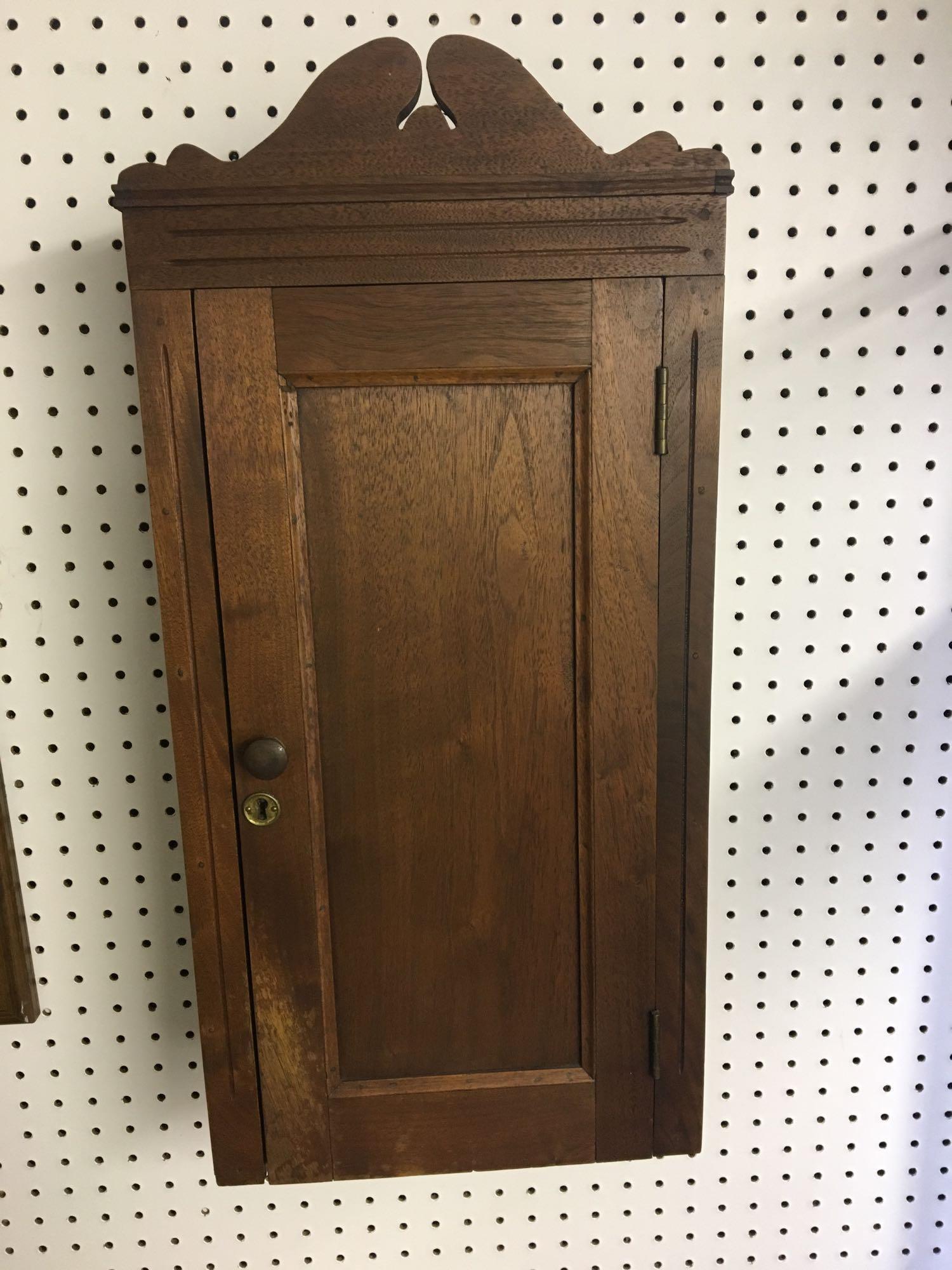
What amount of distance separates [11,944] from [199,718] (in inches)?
23.3

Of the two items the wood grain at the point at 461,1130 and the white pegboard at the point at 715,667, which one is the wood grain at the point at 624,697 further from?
the white pegboard at the point at 715,667

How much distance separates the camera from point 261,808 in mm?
872

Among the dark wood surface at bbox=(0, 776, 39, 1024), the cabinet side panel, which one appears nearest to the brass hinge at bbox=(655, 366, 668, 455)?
the cabinet side panel

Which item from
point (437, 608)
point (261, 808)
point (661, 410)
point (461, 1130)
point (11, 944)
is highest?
point (661, 410)

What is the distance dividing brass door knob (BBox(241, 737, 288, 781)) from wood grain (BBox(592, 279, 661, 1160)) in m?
0.34

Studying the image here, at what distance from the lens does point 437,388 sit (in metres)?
0.83

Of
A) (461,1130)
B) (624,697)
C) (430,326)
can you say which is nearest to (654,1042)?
(461,1130)

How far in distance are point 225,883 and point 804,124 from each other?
46.8 inches

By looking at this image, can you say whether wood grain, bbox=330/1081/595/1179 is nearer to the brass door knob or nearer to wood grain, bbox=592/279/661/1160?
wood grain, bbox=592/279/661/1160

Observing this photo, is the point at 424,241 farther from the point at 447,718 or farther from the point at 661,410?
the point at 447,718

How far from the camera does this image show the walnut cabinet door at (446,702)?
82 cm

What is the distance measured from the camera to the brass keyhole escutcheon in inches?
34.2

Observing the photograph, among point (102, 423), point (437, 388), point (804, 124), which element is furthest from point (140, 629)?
point (804, 124)

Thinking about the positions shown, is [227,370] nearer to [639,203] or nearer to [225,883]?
[639,203]
